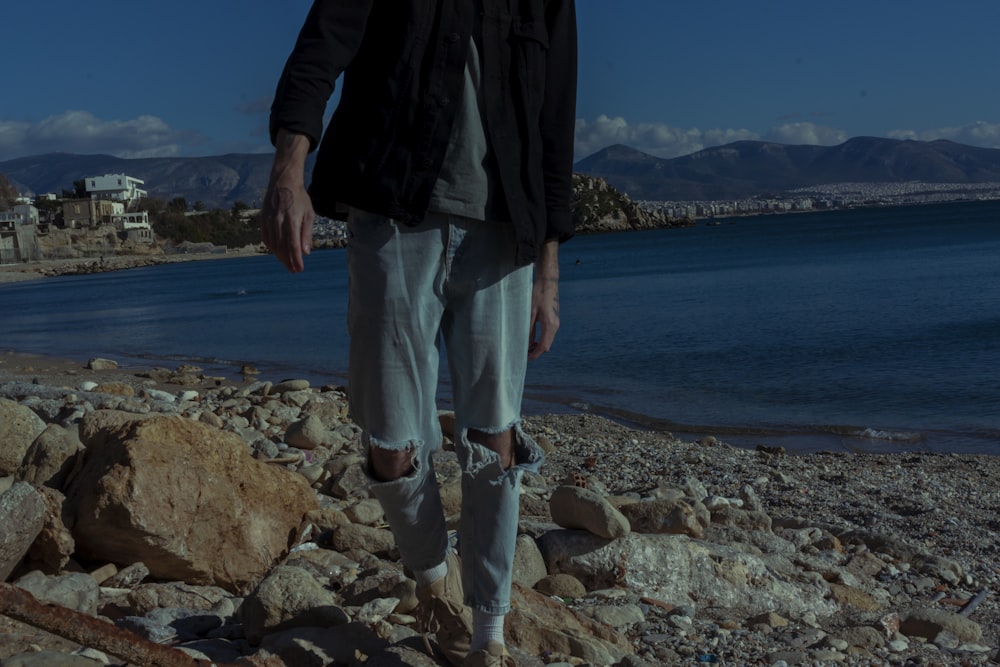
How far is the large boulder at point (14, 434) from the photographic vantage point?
162 inches

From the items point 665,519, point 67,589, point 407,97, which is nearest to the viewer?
point 407,97

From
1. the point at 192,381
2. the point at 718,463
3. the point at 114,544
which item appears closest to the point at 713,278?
the point at 192,381

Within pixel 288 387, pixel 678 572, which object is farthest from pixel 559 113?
pixel 288 387

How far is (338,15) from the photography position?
2312 millimetres

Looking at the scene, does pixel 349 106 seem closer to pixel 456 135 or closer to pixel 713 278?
pixel 456 135

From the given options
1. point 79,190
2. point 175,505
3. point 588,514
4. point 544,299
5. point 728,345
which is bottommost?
point 728,345

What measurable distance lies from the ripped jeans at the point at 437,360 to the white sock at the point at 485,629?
28 millimetres

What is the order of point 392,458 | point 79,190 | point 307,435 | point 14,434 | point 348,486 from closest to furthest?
point 392,458 → point 14,434 → point 348,486 → point 307,435 → point 79,190

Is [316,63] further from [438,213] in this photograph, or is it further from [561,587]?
[561,587]

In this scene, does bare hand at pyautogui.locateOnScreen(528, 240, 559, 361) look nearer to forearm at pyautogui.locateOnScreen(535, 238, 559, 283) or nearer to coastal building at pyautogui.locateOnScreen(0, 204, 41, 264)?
forearm at pyautogui.locateOnScreen(535, 238, 559, 283)

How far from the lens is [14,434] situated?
13.8 feet

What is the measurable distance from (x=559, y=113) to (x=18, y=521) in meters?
2.10

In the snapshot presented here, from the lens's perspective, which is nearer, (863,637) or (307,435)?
(863,637)

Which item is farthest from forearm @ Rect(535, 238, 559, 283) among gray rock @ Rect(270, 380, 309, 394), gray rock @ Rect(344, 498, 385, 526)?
gray rock @ Rect(270, 380, 309, 394)
